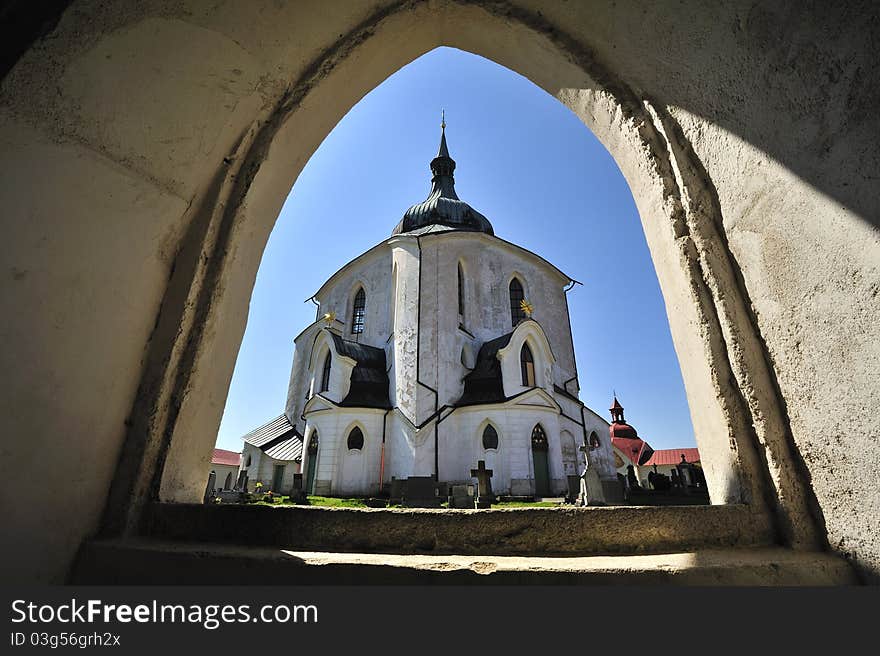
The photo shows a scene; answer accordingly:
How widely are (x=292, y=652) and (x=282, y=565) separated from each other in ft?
1.30

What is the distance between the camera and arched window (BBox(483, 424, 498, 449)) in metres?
15.3

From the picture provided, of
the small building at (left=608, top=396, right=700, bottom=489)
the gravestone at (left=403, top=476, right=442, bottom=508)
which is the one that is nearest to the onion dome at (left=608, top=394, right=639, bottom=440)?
the small building at (left=608, top=396, right=700, bottom=489)

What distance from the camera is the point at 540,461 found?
49.5ft

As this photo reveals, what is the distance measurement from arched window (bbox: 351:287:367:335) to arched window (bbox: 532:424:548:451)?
417 inches

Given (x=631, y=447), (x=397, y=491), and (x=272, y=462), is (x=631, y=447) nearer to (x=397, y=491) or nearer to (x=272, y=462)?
(x=272, y=462)

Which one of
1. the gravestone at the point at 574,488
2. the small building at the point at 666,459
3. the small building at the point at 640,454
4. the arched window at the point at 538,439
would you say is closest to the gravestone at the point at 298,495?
the gravestone at the point at 574,488

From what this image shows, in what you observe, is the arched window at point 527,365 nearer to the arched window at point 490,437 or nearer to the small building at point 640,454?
the arched window at point 490,437

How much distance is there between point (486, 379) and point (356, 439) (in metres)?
6.25

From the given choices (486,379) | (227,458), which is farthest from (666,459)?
(227,458)

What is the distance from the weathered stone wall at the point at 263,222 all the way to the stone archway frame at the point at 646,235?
0.05 feet

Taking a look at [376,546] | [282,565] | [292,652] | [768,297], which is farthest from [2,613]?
[768,297]

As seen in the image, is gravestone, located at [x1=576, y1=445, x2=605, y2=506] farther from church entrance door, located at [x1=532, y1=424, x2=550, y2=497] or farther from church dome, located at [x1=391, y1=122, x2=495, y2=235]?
church dome, located at [x1=391, y1=122, x2=495, y2=235]

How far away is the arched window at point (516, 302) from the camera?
19.8 meters

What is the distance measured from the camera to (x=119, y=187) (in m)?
1.93
